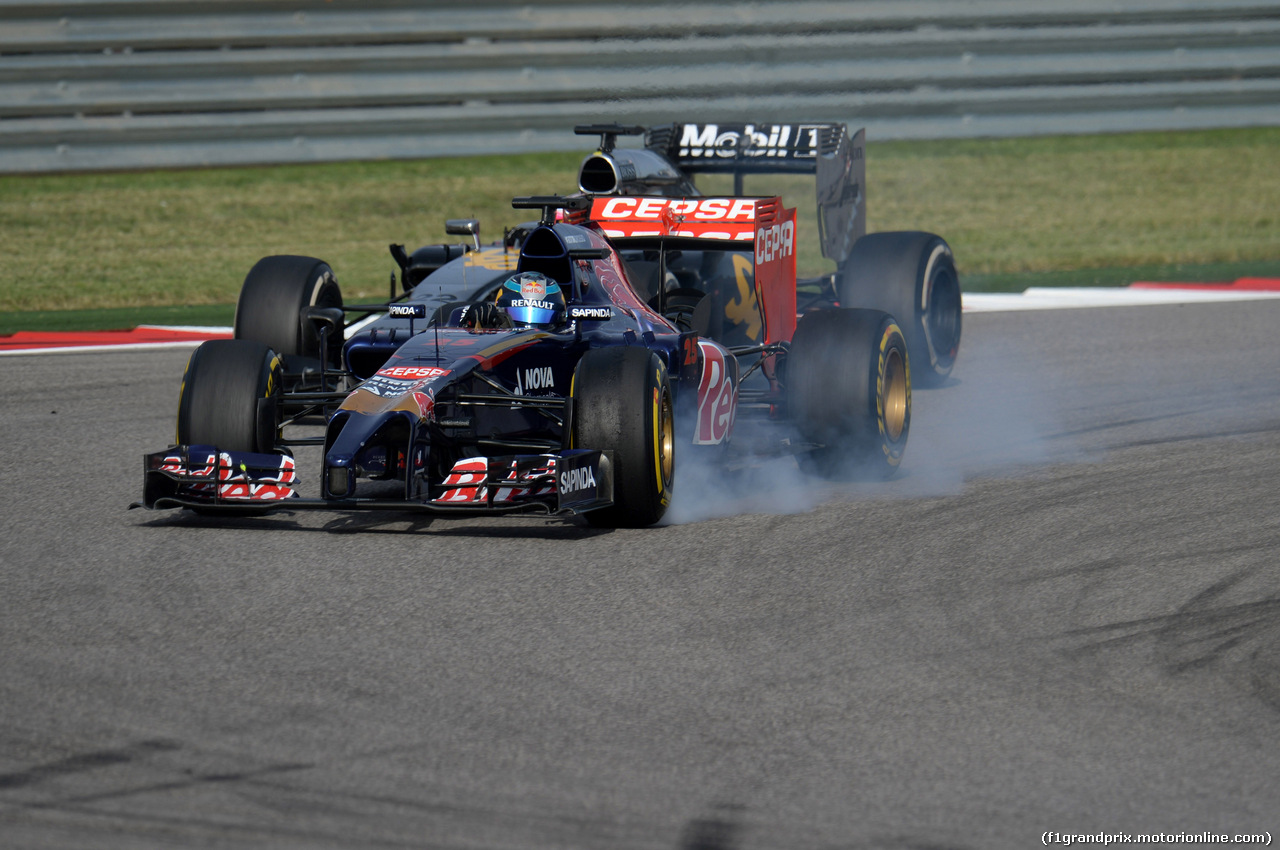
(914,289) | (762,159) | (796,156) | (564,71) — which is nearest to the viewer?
(914,289)

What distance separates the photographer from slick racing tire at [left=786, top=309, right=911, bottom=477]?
7.27 meters

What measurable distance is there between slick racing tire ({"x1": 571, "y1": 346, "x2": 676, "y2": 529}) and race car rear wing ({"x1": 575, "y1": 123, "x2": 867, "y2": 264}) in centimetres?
338

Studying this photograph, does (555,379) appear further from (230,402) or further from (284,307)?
(284,307)

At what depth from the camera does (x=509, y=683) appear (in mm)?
4609

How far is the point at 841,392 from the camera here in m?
7.26

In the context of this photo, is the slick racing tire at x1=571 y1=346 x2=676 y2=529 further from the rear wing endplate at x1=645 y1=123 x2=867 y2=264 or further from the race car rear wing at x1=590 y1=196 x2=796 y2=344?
the rear wing endplate at x1=645 y1=123 x2=867 y2=264

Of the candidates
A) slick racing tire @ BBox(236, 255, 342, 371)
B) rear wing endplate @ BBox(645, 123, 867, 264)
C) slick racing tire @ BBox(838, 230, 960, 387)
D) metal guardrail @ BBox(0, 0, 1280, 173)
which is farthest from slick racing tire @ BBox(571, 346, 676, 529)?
metal guardrail @ BBox(0, 0, 1280, 173)

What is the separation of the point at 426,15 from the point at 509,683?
46.5 feet

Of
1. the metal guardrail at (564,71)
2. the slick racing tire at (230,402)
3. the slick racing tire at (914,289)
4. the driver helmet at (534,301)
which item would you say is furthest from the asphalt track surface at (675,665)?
the metal guardrail at (564,71)

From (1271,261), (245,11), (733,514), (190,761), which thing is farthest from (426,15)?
(190,761)

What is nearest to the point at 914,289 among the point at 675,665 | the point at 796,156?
the point at 796,156

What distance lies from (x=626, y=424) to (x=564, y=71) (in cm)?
1225

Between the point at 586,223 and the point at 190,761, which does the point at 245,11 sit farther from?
the point at 190,761

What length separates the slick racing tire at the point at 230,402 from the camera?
6.65m
